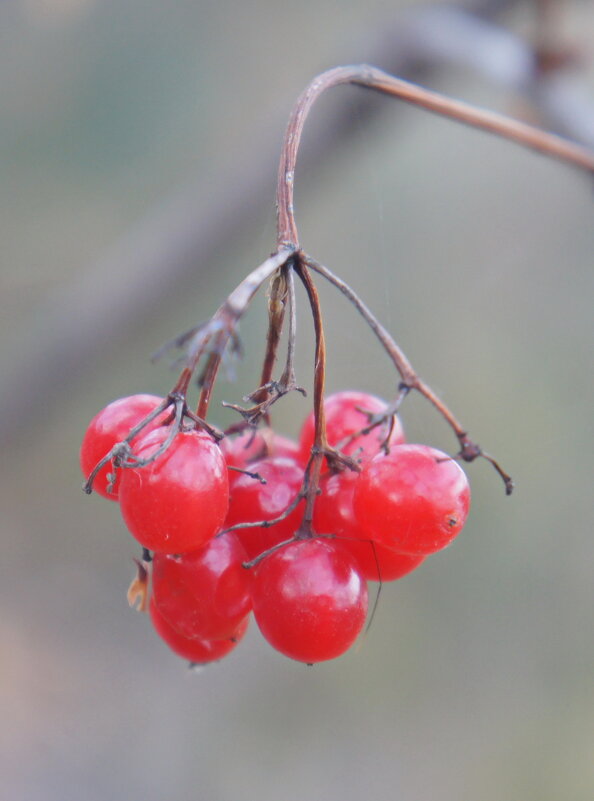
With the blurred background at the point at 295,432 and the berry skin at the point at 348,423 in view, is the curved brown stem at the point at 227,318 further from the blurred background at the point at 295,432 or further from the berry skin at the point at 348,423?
the blurred background at the point at 295,432

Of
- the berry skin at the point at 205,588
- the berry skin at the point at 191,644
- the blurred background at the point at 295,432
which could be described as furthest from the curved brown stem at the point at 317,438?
the blurred background at the point at 295,432

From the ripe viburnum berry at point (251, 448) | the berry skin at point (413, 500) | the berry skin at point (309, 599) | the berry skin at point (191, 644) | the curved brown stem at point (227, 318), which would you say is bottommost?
the berry skin at point (191, 644)

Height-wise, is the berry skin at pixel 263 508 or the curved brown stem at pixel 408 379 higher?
the curved brown stem at pixel 408 379

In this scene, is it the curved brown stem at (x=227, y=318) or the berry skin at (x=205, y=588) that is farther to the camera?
the berry skin at (x=205, y=588)

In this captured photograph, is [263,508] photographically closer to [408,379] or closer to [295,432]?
[408,379]

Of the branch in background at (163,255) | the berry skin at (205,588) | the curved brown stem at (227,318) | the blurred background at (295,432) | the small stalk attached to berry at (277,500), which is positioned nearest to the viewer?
the curved brown stem at (227,318)

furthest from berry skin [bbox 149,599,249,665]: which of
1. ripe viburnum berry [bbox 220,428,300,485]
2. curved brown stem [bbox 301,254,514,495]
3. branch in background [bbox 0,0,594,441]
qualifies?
branch in background [bbox 0,0,594,441]

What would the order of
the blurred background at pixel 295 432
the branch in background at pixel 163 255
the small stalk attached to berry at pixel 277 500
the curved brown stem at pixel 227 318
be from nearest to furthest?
the curved brown stem at pixel 227 318 < the small stalk attached to berry at pixel 277 500 < the branch in background at pixel 163 255 < the blurred background at pixel 295 432
